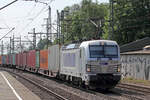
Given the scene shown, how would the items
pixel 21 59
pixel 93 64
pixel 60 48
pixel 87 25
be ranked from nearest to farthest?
pixel 93 64, pixel 60 48, pixel 21 59, pixel 87 25

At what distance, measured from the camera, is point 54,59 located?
2819 cm

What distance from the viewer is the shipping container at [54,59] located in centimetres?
2669

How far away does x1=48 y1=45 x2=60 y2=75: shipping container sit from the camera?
26.7 m

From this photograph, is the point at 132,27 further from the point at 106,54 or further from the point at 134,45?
the point at 106,54

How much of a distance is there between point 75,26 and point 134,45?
4262 cm

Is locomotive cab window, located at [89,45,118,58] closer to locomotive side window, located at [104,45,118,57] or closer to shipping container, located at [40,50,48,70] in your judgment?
locomotive side window, located at [104,45,118,57]

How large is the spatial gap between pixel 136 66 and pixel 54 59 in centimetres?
869

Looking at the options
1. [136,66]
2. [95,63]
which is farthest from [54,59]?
[95,63]

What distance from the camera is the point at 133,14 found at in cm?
A: 5775

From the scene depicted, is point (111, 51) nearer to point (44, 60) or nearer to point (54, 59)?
point (54, 59)

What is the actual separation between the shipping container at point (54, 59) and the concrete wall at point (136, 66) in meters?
8.32

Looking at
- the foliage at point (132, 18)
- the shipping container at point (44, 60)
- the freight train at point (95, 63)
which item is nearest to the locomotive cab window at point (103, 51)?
the freight train at point (95, 63)

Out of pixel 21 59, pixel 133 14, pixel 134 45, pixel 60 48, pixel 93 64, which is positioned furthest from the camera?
pixel 133 14

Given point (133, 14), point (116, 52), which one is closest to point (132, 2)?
point (133, 14)
